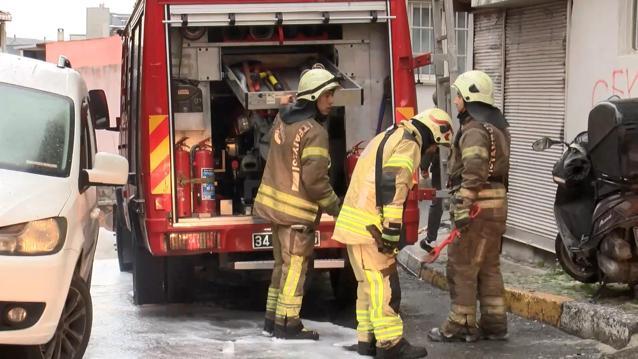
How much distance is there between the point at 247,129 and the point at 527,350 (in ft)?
8.88

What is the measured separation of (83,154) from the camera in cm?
553

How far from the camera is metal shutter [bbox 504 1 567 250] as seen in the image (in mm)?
8414

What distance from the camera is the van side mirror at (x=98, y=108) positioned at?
7066 mm

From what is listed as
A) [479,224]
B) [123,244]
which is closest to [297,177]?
[479,224]

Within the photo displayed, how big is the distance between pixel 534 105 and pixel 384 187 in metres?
3.76

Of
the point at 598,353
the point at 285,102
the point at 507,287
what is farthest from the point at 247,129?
the point at 598,353

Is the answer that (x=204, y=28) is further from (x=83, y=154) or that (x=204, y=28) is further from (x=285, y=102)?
(x=83, y=154)

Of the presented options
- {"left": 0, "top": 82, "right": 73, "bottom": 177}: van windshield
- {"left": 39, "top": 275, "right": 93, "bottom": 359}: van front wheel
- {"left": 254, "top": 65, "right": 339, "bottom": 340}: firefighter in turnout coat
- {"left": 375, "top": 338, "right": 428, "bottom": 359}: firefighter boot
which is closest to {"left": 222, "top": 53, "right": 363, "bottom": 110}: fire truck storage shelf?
{"left": 254, "top": 65, "right": 339, "bottom": 340}: firefighter in turnout coat

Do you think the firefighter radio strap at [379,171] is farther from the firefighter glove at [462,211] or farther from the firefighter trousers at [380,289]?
the firefighter glove at [462,211]

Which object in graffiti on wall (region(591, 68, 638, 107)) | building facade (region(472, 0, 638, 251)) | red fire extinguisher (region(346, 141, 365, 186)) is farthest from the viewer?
building facade (region(472, 0, 638, 251))

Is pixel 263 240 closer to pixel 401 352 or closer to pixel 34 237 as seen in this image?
pixel 401 352

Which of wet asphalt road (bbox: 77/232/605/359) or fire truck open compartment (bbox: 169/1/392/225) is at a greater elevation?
fire truck open compartment (bbox: 169/1/392/225)

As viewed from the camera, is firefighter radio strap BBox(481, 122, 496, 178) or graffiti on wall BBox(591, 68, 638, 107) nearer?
firefighter radio strap BBox(481, 122, 496, 178)

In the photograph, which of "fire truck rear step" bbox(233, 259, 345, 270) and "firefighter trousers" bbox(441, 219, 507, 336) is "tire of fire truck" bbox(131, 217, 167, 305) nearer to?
"fire truck rear step" bbox(233, 259, 345, 270)
